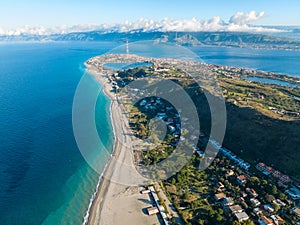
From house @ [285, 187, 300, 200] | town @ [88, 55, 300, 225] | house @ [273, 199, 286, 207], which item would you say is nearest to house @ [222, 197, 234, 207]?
town @ [88, 55, 300, 225]

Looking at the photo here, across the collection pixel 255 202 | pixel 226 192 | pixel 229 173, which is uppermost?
pixel 255 202

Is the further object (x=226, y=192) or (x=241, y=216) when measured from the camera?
(x=226, y=192)

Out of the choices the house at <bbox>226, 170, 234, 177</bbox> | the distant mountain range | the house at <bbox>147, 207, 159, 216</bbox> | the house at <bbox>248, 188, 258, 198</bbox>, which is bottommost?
the distant mountain range

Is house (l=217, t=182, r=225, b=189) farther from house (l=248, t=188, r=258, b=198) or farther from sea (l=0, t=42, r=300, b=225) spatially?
sea (l=0, t=42, r=300, b=225)

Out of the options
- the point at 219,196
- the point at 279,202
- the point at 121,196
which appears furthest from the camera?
the point at 121,196

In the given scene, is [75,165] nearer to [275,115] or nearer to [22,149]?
[22,149]

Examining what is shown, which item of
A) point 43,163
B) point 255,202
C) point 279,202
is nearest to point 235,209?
point 255,202

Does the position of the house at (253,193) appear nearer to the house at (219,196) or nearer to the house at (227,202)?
the house at (227,202)

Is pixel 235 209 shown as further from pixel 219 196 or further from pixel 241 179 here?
pixel 241 179
